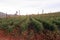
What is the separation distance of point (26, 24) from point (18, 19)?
87 cm

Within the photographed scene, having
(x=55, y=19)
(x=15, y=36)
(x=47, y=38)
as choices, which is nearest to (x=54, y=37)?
(x=47, y=38)

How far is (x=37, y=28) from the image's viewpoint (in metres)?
15.1

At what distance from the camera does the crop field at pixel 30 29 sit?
14.9 metres

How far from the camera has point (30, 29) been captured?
15289 mm

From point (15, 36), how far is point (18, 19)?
4.63ft

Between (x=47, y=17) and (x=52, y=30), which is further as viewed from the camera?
(x=47, y=17)

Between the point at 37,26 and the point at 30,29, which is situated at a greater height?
the point at 37,26

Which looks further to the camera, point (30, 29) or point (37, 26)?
point (30, 29)

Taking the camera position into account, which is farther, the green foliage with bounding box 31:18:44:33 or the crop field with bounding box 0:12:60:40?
the green foliage with bounding box 31:18:44:33

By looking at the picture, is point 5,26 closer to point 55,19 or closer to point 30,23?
point 30,23

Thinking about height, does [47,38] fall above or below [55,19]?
below

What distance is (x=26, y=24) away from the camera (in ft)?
49.9

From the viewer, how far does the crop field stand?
14.9 m

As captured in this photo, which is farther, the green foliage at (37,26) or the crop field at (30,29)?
the green foliage at (37,26)
